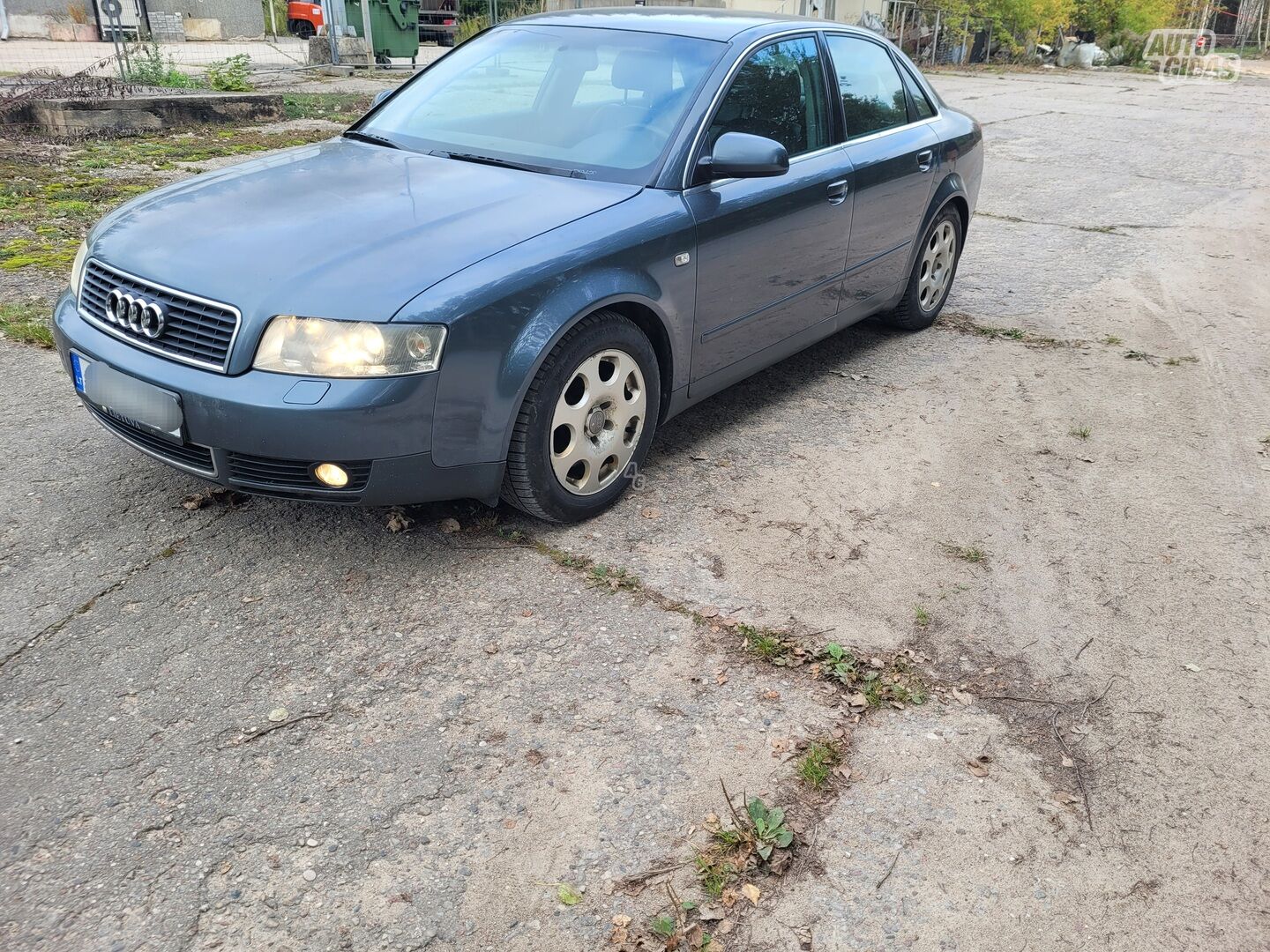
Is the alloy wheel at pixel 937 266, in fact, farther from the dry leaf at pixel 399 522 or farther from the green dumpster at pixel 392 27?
the green dumpster at pixel 392 27

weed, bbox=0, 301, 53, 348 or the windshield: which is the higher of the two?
the windshield

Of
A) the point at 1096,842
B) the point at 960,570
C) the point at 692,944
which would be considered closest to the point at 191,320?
the point at 692,944

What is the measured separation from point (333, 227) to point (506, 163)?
846 mm

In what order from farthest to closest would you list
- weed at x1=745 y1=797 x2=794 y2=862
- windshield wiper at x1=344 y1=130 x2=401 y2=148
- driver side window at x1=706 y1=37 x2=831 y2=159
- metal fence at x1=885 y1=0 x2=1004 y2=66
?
metal fence at x1=885 y1=0 x2=1004 y2=66, windshield wiper at x1=344 y1=130 x2=401 y2=148, driver side window at x1=706 y1=37 x2=831 y2=159, weed at x1=745 y1=797 x2=794 y2=862

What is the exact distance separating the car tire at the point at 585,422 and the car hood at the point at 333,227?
0.40 meters

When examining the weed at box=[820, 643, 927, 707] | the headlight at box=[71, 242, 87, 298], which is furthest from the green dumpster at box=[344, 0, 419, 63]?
the weed at box=[820, 643, 927, 707]

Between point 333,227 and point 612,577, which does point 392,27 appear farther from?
point 612,577

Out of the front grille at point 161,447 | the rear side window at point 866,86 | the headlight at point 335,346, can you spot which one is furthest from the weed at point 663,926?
the rear side window at point 866,86

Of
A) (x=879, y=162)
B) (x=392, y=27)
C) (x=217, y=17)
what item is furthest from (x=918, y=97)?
(x=217, y=17)

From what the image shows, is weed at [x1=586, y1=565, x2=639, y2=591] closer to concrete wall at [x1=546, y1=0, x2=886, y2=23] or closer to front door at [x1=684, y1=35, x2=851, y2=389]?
front door at [x1=684, y1=35, x2=851, y2=389]

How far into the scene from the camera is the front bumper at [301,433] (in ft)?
9.75

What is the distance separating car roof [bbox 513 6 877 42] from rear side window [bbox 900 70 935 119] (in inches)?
34.0

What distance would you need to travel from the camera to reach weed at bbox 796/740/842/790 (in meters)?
2.60

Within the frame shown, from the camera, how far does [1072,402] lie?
5.05 metres
